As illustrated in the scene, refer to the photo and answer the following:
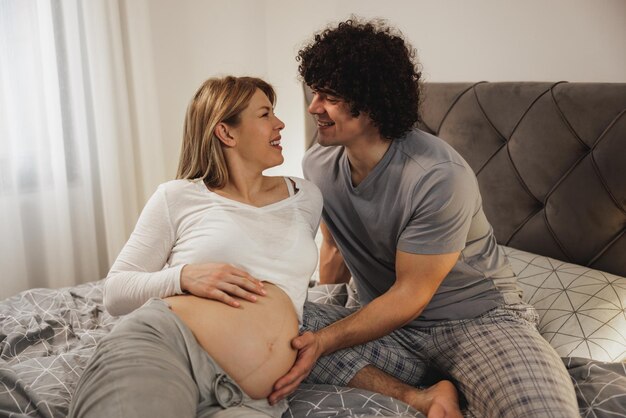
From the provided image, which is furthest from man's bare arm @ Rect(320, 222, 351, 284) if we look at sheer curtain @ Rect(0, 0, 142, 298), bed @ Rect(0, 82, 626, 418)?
sheer curtain @ Rect(0, 0, 142, 298)

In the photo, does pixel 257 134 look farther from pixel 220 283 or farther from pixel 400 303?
pixel 400 303

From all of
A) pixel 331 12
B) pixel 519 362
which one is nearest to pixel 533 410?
pixel 519 362

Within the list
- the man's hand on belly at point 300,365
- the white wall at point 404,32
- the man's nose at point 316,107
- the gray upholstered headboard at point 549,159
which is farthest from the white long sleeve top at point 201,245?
the white wall at point 404,32

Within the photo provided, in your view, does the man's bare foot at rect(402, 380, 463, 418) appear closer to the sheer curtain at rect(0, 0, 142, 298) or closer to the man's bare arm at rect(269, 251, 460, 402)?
the man's bare arm at rect(269, 251, 460, 402)

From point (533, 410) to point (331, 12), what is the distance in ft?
7.33

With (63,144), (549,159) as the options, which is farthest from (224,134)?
(63,144)

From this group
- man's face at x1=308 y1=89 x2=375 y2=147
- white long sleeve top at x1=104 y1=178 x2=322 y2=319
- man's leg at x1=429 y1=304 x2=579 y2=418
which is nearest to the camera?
man's leg at x1=429 y1=304 x2=579 y2=418

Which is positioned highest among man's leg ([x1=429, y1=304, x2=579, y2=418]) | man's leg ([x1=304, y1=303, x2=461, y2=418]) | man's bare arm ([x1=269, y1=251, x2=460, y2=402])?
man's bare arm ([x1=269, y1=251, x2=460, y2=402])

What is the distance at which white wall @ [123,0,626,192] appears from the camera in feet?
7.03

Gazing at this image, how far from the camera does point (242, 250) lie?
1572 mm

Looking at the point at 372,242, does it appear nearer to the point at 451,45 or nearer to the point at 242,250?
the point at 242,250

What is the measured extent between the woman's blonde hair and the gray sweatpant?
0.44m

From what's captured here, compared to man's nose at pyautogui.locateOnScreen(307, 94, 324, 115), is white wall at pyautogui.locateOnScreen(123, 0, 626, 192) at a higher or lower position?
higher

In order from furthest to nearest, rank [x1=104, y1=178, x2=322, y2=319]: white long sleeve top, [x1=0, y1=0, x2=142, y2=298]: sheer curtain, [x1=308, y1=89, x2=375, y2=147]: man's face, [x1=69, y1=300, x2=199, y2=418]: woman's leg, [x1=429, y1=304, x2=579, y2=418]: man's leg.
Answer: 1. [x1=0, y1=0, x2=142, y2=298]: sheer curtain
2. [x1=308, y1=89, x2=375, y2=147]: man's face
3. [x1=104, y1=178, x2=322, y2=319]: white long sleeve top
4. [x1=429, y1=304, x2=579, y2=418]: man's leg
5. [x1=69, y1=300, x2=199, y2=418]: woman's leg
